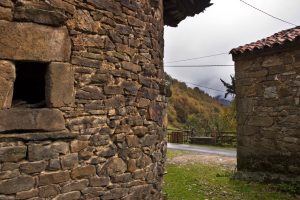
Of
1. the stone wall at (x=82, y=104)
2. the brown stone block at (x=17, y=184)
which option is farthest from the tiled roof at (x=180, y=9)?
the brown stone block at (x=17, y=184)

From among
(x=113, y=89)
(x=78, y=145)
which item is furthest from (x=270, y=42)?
(x=78, y=145)

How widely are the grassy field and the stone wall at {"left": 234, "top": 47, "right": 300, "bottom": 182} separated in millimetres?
488

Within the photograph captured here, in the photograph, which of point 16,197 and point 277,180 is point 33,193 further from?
point 277,180

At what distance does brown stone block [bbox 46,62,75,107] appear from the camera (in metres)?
3.68

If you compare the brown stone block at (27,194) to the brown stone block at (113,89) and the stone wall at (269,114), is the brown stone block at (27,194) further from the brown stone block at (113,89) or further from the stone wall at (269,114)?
the stone wall at (269,114)

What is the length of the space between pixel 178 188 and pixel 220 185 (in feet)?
3.70

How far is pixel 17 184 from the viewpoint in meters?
3.42

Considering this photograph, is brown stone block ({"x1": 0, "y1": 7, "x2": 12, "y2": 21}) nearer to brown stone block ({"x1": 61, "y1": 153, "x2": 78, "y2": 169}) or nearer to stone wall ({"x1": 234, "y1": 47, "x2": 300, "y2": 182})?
brown stone block ({"x1": 61, "y1": 153, "x2": 78, "y2": 169})

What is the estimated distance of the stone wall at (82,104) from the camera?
3.43 metres

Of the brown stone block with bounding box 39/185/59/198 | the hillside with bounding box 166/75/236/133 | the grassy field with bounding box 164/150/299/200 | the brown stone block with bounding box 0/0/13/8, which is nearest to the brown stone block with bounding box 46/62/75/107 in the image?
the brown stone block with bounding box 0/0/13/8

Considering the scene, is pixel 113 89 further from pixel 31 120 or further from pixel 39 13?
pixel 39 13

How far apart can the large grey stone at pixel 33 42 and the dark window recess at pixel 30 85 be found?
162 mm

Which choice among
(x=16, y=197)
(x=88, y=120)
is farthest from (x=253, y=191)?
(x=16, y=197)

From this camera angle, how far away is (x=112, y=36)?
431 centimetres
